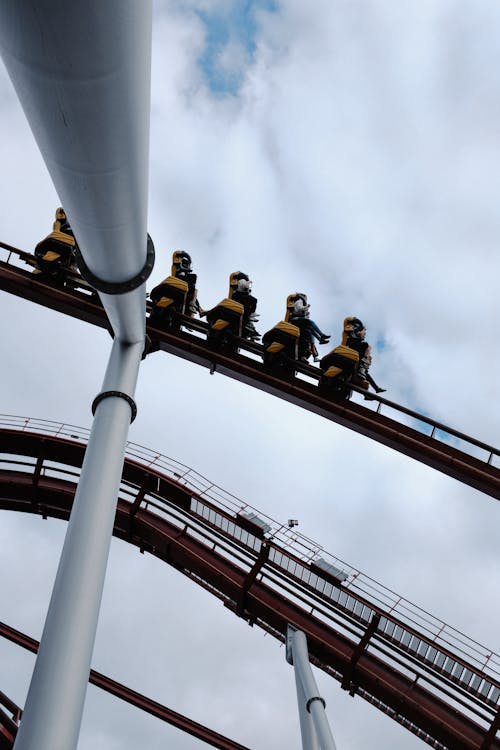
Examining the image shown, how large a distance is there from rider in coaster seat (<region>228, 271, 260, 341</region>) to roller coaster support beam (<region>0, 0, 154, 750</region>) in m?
5.19

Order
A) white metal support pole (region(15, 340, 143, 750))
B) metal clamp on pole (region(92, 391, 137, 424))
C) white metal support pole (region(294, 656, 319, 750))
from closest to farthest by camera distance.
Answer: white metal support pole (region(15, 340, 143, 750))
metal clamp on pole (region(92, 391, 137, 424))
white metal support pole (region(294, 656, 319, 750))

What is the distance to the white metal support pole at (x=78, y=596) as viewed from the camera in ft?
10.4

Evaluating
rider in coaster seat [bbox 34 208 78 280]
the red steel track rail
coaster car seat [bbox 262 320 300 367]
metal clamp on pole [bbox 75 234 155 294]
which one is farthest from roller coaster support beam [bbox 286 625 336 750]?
rider in coaster seat [bbox 34 208 78 280]

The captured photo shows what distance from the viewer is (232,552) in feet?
35.5

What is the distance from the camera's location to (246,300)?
402 inches

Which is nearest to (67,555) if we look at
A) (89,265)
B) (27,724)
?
(27,724)

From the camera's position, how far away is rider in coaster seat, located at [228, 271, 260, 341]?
10.0m

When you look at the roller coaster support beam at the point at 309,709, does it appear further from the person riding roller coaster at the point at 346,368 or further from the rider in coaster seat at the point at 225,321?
the rider in coaster seat at the point at 225,321

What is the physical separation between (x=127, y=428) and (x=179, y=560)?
22.4 feet

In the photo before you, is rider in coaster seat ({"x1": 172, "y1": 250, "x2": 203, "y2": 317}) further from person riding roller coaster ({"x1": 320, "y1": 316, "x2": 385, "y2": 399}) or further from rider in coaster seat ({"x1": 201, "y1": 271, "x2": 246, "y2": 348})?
person riding roller coaster ({"x1": 320, "y1": 316, "x2": 385, "y2": 399})

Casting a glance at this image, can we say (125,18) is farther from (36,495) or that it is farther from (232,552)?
(36,495)

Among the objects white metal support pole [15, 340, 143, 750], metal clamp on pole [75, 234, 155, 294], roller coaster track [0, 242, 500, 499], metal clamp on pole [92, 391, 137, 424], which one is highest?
roller coaster track [0, 242, 500, 499]

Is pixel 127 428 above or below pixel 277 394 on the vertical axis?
below

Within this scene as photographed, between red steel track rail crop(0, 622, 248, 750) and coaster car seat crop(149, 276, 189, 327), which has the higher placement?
coaster car seat crop(149, 276, 189, 327)
